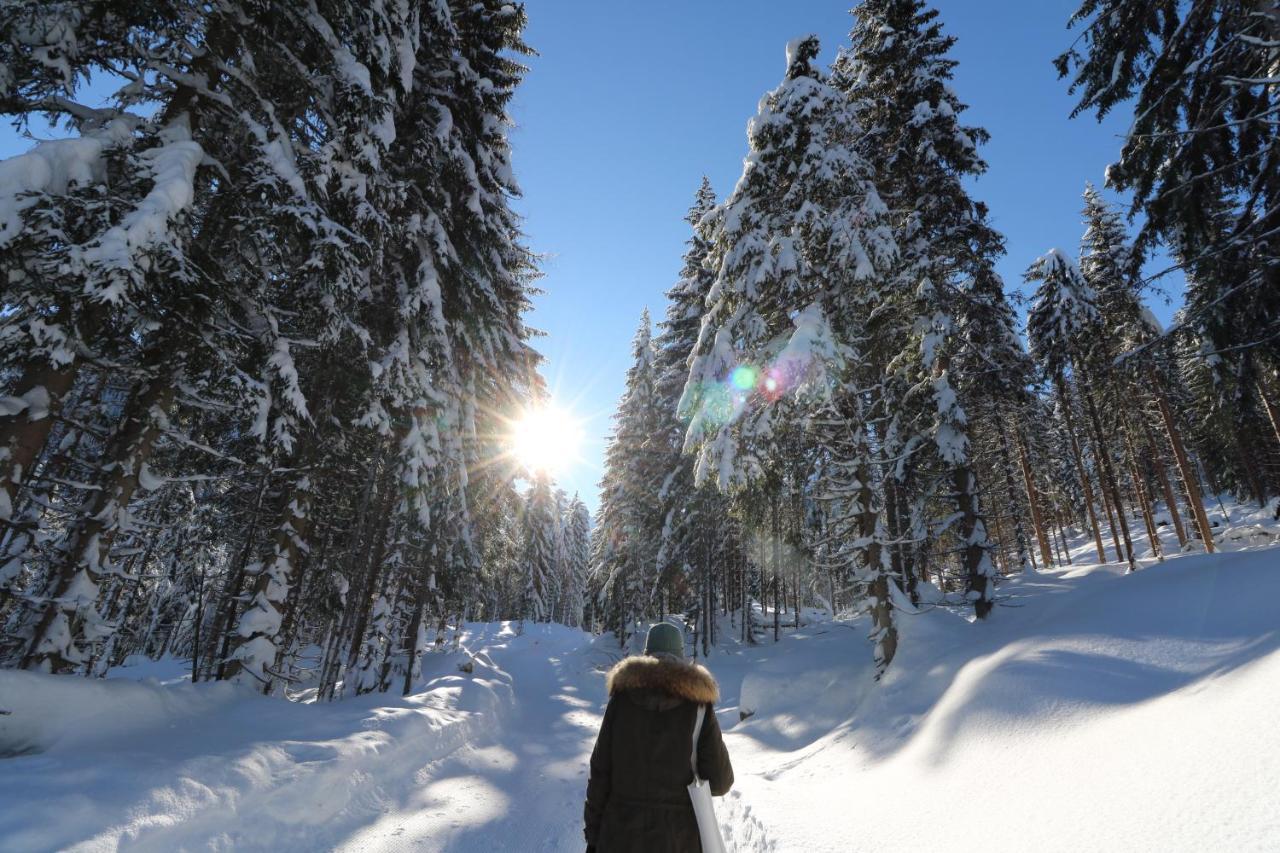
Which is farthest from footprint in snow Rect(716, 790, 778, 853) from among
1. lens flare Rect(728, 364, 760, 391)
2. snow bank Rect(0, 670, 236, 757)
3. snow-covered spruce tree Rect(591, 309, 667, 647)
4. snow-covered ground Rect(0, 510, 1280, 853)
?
snow-covered spruce tree Rect(591, 309, 667, 647)

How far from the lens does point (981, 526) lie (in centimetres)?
1161

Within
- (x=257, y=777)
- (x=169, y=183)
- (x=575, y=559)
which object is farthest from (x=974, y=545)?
(x=575, y=559)

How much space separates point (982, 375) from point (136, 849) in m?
15.4

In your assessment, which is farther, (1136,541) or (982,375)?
(1136,541)

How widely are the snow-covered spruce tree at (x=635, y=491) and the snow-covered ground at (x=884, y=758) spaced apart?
1698cm

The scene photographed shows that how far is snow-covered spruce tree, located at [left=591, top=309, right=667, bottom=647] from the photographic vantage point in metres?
27.4

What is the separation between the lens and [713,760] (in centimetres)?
311

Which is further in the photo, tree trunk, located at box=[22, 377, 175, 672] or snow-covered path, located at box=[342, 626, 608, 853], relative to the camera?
tree trunk, located at box=[22, 377, 175, 672]

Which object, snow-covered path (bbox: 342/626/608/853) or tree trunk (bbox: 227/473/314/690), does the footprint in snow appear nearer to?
snow-covered path (bbox: 342/626/608/853)

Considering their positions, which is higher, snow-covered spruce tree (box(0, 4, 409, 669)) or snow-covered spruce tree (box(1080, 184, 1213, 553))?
snow-covered spruce tree (box(1080, 184, 1213, 553))

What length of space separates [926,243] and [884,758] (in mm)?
10747

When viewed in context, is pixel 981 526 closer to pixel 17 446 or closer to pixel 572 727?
pixel 572 727

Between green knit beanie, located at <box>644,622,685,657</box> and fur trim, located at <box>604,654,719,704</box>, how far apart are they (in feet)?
0.34

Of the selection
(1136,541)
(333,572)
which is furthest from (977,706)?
(1136,541)
